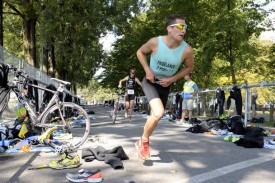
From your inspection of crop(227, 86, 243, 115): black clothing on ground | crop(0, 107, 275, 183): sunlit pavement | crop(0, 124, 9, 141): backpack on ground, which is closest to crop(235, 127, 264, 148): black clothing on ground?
crop(0, 107, 275, 183): sunlit pavement

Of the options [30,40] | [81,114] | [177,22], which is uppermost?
[30,40]

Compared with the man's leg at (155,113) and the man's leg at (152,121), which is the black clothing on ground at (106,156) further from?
the man's leg at (155,113)

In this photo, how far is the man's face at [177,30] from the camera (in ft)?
17.6

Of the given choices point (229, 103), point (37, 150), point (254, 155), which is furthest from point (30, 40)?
point (254, 155)

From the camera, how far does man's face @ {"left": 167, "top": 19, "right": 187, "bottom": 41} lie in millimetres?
5367

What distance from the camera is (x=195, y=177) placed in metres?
4.61

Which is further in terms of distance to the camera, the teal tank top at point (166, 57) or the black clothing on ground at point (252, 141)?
the black clothing on ground at point (252, 141)

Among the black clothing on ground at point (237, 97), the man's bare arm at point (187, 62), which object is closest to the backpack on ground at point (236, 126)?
the black clothing on ground at point (237, 97)

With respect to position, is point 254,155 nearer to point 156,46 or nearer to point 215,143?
point 215,143

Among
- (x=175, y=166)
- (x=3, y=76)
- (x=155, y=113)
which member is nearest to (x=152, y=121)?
(x=155, y=113)

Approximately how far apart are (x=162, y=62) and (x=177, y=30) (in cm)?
52

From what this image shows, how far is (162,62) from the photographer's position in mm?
5461

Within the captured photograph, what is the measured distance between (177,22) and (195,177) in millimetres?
2275

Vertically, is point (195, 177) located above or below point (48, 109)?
below
